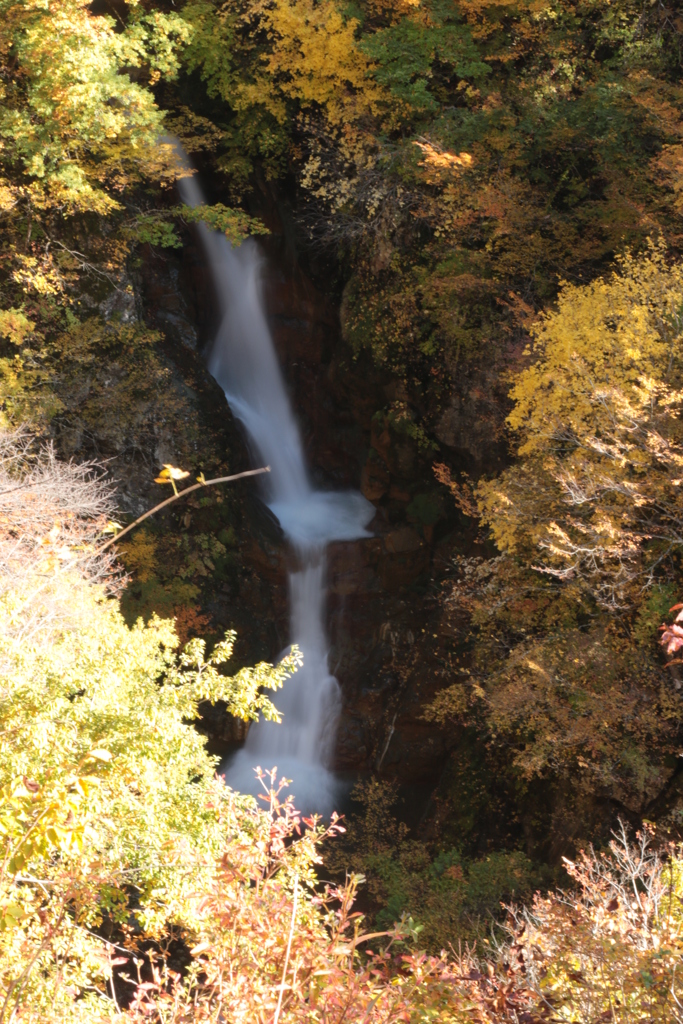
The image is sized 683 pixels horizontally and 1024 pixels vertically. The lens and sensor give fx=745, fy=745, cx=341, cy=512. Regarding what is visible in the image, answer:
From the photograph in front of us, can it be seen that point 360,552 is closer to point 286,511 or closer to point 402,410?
→ point 286,511

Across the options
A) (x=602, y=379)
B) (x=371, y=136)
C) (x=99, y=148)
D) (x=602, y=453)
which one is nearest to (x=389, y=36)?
(x=371, y=136)

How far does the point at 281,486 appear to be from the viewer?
17438mm

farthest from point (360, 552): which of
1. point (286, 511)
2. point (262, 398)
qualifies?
point (262, 398)

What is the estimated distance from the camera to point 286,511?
1725 cm

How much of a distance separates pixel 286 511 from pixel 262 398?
9.02 ft

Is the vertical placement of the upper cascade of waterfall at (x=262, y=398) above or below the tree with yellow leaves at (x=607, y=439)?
above

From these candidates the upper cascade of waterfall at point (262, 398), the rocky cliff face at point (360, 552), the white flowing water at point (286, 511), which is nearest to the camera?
the rocky cliff face at point (360, 552)

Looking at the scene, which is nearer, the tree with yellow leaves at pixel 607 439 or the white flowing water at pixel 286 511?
the tree with yellow leaves at pixel 607 439

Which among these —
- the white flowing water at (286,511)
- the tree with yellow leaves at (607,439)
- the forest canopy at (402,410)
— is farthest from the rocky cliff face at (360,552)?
the tree with yellow leaves at (607,439)

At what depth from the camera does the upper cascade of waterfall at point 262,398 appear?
55.5 ft

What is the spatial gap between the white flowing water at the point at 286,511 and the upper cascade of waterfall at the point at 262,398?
0.02m

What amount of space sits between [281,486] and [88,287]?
5.99 metres

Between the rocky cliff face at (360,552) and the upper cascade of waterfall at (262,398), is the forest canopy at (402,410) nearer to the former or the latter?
the rocky cliff face at (360,552)

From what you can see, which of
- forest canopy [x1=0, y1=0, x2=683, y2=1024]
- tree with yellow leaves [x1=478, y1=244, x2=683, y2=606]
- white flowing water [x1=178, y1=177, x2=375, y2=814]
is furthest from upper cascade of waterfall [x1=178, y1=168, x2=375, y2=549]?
tree with yellow leaves [x1=478, y1=244, x2=683, y2=606]
